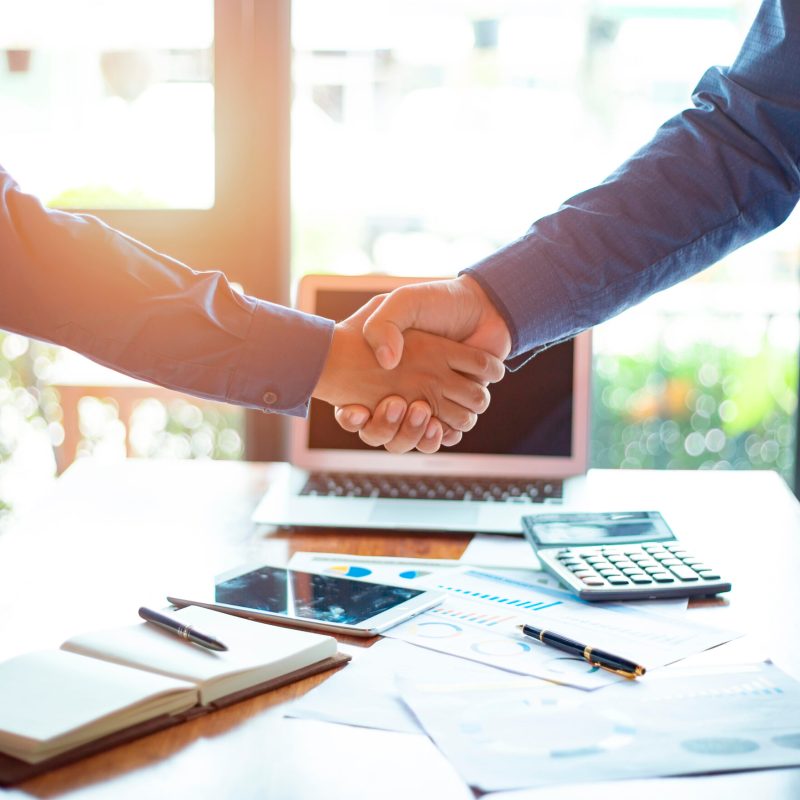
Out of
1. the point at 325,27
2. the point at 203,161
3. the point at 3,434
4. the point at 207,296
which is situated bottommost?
the point at 3,434


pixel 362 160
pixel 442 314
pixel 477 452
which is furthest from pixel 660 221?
pixel 362 160

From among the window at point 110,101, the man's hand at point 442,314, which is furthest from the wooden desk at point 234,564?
the window at point 110,101

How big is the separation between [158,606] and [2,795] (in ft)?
1.29

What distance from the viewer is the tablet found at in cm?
102

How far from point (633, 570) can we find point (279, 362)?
1.84ft

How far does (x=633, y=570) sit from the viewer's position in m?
1.15

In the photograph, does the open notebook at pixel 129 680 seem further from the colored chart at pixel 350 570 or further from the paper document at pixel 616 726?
the colored chart at pixel 350 570

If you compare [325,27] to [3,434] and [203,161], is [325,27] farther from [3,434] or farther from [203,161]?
[3,434]

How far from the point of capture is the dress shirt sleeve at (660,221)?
148 centimetres

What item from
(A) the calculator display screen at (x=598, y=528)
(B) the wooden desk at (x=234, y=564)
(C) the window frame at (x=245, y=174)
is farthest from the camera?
(C) the window frame at (x=245, y=174)

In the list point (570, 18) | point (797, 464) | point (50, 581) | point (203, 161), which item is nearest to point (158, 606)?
point (50, 581)

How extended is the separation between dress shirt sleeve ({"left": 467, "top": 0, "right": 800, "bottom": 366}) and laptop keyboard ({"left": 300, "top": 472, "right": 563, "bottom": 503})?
22 centimetres

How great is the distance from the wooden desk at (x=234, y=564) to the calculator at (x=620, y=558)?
4cm

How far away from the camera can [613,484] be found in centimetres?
169
